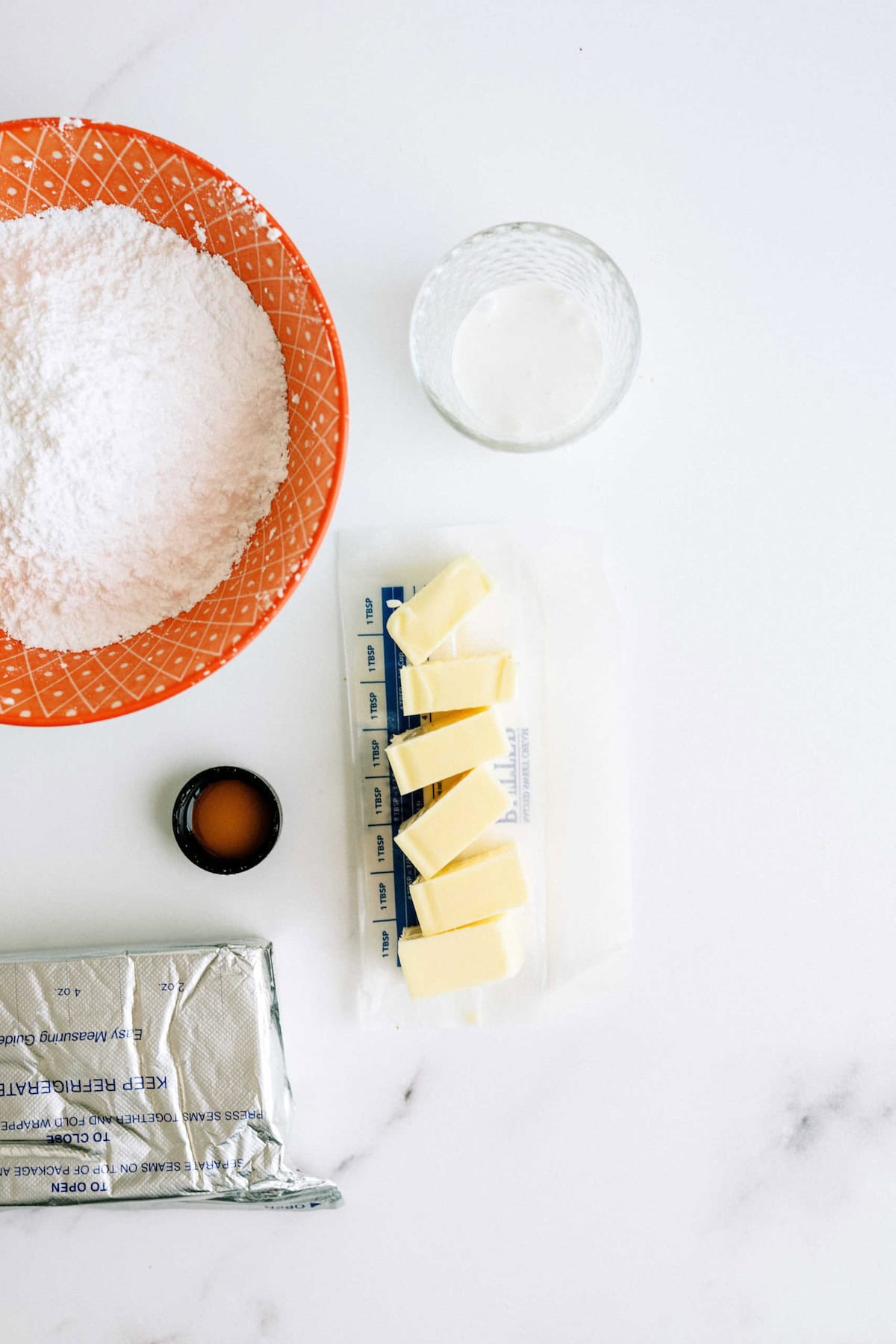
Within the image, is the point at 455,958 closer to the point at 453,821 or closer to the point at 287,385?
the point at 453,821

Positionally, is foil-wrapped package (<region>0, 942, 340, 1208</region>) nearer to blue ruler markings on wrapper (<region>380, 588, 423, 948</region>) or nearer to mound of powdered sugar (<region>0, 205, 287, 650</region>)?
blue ruler markings on wrapper (<region>380, 588, 423, 948</region>)

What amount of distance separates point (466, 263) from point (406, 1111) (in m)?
0.93

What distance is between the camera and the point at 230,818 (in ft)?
3.30

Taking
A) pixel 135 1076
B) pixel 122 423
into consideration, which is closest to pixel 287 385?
pixel 122 423

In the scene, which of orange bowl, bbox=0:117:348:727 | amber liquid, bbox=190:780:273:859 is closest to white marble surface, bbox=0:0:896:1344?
amber liquid, bbox=190:780:273:859

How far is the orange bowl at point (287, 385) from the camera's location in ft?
2.64

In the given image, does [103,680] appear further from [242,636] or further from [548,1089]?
[548,1089]

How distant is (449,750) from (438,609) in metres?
0.15

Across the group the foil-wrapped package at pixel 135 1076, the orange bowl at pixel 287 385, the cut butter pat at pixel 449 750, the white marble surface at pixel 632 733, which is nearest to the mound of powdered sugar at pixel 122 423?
the orange bowl at pixel 287 385

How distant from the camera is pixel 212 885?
1.01 meters

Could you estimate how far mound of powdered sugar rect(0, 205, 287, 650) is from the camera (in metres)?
0.80

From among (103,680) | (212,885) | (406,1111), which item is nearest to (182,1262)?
(406,1111)

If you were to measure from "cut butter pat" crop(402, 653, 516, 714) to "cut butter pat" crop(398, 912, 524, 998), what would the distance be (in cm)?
23

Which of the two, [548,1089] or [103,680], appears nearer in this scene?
[103,680]
